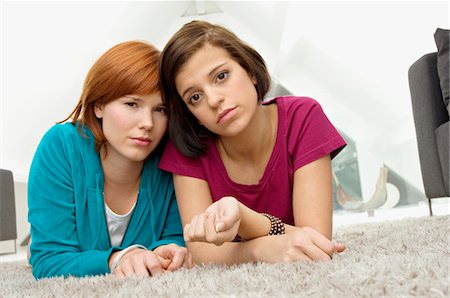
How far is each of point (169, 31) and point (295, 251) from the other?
4.36 metres

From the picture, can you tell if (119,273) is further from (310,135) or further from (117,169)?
(310,135)

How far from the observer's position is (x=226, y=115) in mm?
932

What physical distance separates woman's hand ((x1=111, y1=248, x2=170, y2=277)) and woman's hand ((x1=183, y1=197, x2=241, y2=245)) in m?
0.11

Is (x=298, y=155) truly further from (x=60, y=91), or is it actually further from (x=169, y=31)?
(x=169, y=31)

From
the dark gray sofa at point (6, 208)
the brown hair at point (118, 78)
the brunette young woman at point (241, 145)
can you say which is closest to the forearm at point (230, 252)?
the brunette young woman at point (241, 145)

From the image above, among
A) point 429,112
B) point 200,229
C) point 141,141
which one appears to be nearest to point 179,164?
point 141,141

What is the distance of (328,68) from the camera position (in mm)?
4223

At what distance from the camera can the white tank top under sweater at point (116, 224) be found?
109 centimetres

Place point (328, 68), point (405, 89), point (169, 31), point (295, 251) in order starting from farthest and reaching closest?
point (169, 31) < point (328, 68) < point (405, 89) < point (295, 251)

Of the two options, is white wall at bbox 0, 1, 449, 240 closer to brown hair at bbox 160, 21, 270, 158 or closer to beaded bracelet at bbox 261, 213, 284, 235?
brown hair at bbox 160, 21, 270, 158

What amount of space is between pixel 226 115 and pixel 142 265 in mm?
316

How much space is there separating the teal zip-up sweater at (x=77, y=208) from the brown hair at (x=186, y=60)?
134 millimetres

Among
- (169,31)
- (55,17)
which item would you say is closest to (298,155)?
(55,17)

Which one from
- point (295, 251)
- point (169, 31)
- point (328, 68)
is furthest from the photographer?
point (169, 31)
